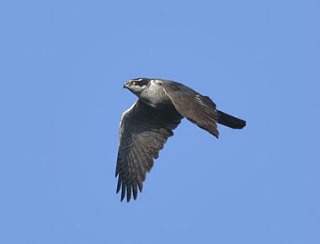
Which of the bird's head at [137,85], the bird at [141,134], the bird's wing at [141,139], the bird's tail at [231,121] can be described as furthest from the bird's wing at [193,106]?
the bird's wing at [141,139]

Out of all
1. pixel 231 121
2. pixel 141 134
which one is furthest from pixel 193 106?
pixel 141 134

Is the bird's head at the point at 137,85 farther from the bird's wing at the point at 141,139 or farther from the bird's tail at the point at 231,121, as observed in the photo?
the bird's tail at the point at 231,121

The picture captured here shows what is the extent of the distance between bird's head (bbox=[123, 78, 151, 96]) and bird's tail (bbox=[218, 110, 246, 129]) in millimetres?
1672

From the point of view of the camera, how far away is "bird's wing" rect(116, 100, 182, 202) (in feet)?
57.3

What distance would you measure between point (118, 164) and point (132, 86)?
223 cm

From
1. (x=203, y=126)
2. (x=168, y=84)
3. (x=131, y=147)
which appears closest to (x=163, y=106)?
(x=168, y=84)

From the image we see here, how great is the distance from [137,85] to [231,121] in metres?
2.07

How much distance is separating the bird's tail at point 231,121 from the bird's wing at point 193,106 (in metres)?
1.15

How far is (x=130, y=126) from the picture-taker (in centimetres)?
1761

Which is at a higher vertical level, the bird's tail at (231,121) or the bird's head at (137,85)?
the bird's head at (137,85)

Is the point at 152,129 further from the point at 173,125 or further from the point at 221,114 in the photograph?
the point at 221,114

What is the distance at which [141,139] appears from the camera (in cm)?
1759

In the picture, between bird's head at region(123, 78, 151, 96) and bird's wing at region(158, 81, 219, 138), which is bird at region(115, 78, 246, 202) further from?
bird's wing at region(158, 81, 219, 138)

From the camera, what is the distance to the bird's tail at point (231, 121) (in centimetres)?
1664
